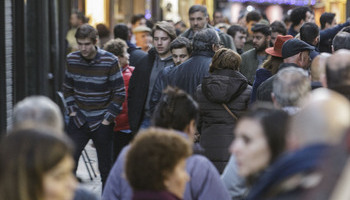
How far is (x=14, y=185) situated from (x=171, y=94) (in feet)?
7.93

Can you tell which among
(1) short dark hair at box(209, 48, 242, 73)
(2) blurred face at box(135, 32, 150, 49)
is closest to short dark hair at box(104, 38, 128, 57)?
(1) short dark hair at box(209, 48, 242, 73)

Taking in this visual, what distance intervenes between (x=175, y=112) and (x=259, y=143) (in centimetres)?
184

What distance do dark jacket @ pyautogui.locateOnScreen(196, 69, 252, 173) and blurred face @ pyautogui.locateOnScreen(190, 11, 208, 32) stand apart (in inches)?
129

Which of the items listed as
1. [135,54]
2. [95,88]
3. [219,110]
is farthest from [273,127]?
[135,54]

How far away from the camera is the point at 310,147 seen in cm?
288

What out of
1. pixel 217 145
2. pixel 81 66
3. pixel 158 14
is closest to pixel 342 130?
pixel 217 145

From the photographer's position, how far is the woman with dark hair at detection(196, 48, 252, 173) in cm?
779

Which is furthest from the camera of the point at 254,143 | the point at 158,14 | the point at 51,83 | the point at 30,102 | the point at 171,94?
the point at 158,14

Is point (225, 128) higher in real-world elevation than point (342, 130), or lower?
lower

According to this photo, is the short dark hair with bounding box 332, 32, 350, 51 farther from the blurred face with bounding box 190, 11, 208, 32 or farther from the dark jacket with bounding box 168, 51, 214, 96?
the blurred face with bounding box 190, 11, 208, 32

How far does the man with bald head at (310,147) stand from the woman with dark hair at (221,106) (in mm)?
4744

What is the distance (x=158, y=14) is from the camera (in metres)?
30.5

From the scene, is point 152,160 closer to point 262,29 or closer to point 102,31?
point 262,29

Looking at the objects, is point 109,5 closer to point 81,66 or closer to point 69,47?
point 69,47
